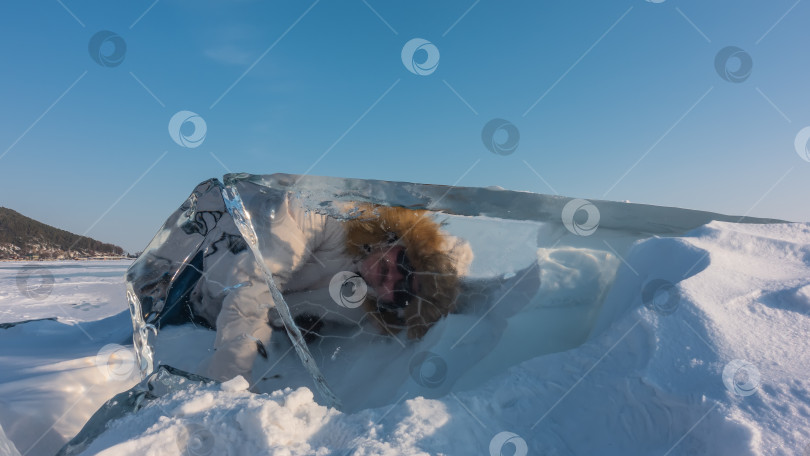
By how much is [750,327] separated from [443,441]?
1.10 m

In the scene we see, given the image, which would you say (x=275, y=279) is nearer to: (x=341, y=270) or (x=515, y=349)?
(x=341, y=270)

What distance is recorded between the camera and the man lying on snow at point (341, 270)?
203cm

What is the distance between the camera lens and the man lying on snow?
2.03 metres

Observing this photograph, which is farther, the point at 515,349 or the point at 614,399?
the point at 515,349

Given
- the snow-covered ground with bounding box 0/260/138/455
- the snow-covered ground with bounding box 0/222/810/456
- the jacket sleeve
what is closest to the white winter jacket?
the jacket sleeve

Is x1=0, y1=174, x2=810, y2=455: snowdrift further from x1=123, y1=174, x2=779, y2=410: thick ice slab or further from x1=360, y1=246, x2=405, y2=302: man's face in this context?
x1=360, y1=246, x2=405, y2=302: man's face

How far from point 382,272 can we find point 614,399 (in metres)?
1.20

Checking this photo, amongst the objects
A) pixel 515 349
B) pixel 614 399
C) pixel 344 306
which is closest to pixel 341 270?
pixel 344 306

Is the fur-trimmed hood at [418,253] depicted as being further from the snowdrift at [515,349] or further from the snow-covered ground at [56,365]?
the snow-covered ground at [56,365]

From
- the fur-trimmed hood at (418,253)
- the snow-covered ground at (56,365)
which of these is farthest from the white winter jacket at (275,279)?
the snow-covered ground at (56,365)

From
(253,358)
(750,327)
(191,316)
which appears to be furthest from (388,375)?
(750,327)

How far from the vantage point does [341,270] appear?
2.15m

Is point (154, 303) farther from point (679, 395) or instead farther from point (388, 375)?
point (679, 395)

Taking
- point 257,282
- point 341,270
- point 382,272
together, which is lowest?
point 257,282
